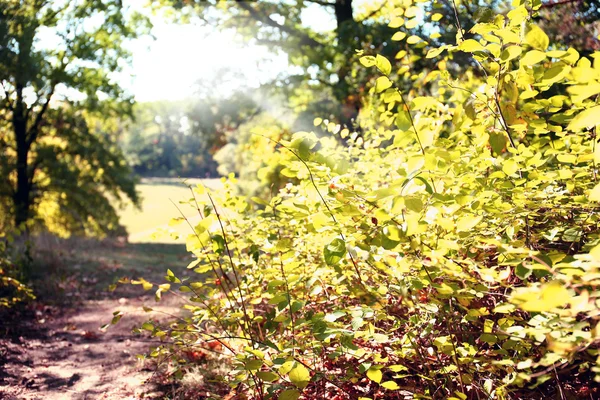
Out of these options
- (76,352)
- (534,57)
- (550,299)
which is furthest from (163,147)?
(550,299)

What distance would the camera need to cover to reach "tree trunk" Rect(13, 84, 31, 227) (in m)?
13.0

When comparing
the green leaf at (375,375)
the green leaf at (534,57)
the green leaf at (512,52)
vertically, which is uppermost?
the green leaf at (512,52)

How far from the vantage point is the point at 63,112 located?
1458 centimetres

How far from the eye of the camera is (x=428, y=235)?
2.08 meters

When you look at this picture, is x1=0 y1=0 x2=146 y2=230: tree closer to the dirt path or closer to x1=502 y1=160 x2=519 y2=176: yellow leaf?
the dirt path

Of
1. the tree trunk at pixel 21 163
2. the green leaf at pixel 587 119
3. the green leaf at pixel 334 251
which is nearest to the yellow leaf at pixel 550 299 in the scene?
the green leaf at pixel 587 119

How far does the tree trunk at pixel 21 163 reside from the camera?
42.7 ft

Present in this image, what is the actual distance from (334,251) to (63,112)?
15.2 m

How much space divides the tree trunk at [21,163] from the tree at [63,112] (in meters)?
0.02

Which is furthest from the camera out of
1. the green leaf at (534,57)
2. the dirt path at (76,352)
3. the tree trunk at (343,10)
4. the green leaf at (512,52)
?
the tree trunk at (343,10)

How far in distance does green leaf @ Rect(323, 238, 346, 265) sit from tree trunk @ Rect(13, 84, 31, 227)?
44.9 feet

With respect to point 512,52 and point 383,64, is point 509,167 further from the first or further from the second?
point 383,64

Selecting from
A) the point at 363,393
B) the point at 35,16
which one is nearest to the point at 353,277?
the point at 363,393

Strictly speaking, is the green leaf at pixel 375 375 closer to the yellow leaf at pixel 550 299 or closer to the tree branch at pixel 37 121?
the yellow leaf at pixel 550 299
